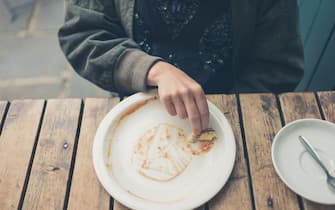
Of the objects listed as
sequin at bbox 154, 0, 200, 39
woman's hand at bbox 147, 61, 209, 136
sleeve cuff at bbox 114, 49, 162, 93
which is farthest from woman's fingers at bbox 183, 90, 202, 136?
sequin at bbox 154, 0, 200, 39

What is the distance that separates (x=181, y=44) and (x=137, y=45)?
12 cm

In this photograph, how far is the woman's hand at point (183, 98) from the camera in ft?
2.37

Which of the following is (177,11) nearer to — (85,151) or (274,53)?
(274,53)

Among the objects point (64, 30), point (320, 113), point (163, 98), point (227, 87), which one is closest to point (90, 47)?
point (64, 30)

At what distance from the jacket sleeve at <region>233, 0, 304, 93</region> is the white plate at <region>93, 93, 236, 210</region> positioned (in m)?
0.23

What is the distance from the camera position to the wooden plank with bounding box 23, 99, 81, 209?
686 mm

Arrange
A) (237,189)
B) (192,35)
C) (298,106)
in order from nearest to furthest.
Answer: (237,189) < (298,106) < (192,35)

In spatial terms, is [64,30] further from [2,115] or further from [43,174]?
[43,174]

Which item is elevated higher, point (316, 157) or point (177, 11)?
point (177, 11)

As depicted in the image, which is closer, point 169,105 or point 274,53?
point 169,105

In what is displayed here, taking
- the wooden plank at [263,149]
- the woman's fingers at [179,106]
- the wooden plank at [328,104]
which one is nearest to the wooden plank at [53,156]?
the woman's fingers at [179,106]

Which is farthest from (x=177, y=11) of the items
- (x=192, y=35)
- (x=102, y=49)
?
(x=102, y=49)

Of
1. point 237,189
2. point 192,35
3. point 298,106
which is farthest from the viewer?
point 192,35

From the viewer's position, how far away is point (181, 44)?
92 cm
